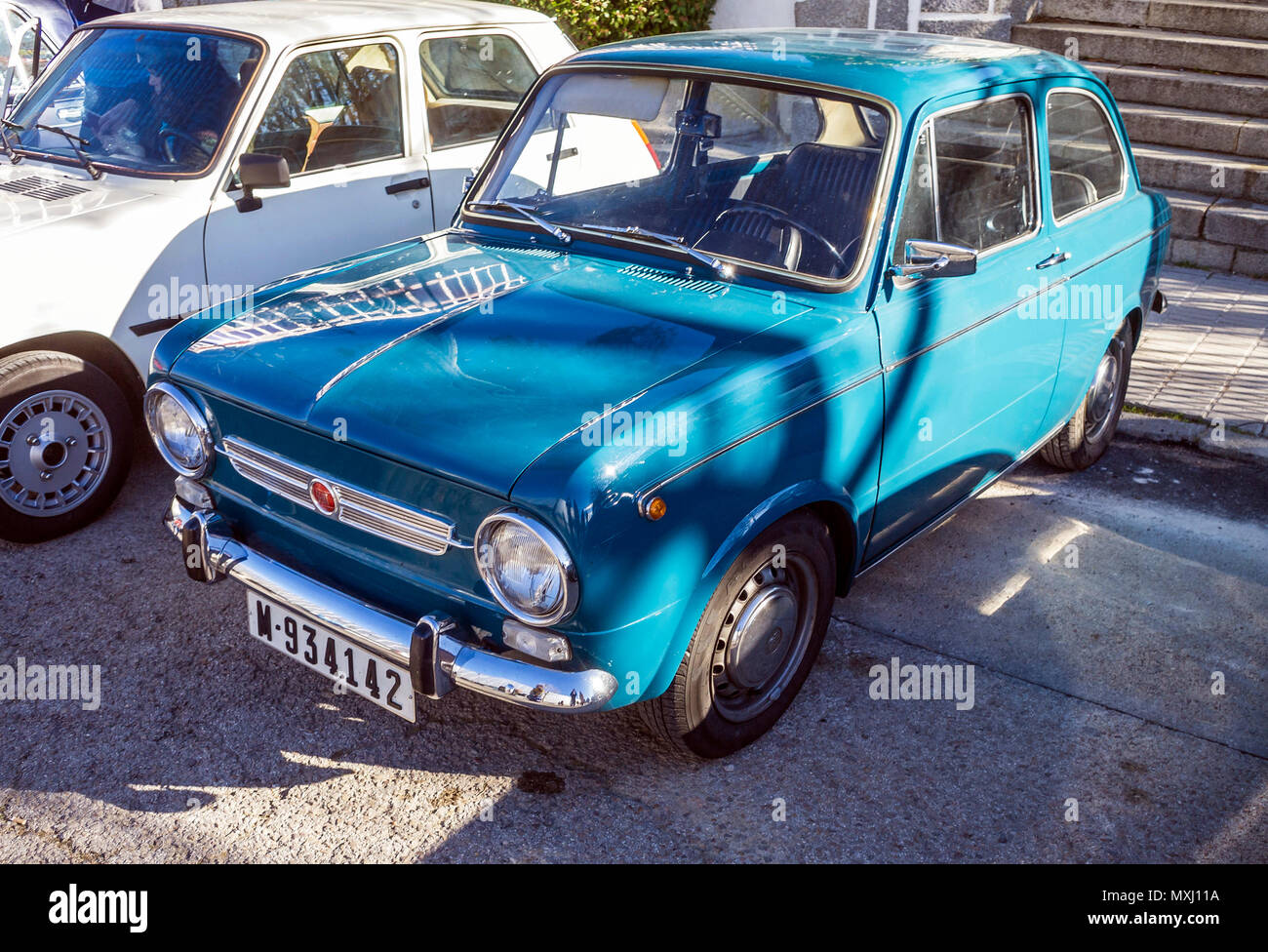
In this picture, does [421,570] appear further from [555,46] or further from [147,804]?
[555,46]

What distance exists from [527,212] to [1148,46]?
748 centimetres

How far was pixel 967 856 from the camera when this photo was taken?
3.07m

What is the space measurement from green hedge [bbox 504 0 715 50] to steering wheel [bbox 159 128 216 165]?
19.8ft

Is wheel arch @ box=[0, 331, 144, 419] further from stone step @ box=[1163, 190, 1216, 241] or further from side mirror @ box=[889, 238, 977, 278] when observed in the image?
stone step @ box=[1163, 190, 1216, 241]

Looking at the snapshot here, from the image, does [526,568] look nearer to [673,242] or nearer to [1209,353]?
[673,242]

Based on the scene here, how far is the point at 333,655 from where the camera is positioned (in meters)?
3.14

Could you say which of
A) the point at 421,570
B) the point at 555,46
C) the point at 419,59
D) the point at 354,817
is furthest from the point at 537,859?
the point at 555,46

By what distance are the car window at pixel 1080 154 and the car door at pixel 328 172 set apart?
115 inches

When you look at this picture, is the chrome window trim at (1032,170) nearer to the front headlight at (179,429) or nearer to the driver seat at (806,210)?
the driver seat at (806,210)

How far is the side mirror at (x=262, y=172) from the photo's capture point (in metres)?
4.67

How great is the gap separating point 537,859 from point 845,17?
9.29 meters

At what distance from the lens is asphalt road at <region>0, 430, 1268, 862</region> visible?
123 inches

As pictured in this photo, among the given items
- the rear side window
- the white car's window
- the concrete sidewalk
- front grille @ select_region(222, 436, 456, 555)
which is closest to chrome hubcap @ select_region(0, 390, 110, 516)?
front grille @ select_region(222, 436, 456, 555)

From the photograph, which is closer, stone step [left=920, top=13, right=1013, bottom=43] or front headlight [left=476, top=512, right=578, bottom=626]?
front headlight [left=476, top=512, right=578, bottom=626]
